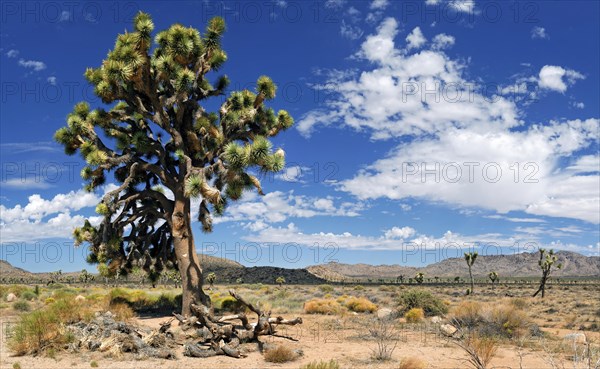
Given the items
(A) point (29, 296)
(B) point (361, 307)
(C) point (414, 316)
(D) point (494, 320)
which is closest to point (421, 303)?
(C) point (414, 316)

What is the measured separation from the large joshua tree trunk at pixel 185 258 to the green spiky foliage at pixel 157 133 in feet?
0.49

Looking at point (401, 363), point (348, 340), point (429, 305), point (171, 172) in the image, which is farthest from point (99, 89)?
point (429, 305)

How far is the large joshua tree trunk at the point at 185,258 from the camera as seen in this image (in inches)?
622

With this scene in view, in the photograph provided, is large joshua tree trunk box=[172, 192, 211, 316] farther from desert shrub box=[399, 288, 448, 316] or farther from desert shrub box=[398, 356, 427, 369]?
desert shrub box=[399, 288, 448, 316]

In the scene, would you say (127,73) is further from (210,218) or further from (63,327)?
(63,327)

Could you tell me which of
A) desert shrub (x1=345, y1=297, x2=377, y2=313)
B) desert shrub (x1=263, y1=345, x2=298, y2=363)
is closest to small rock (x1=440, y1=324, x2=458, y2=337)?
desert shrub (x1=263, y1=345, x2=298, y2=363)

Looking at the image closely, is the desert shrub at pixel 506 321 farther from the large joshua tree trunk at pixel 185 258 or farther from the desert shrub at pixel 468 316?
the large joshua tree trunk at pixel 185 258

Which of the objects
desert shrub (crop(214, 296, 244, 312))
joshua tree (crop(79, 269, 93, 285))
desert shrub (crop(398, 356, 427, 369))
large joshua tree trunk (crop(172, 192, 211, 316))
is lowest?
joshua tree (crop(79, 269, 93, 285))

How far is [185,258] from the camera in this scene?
1592 centimetres

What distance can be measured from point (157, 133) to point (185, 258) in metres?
5.30

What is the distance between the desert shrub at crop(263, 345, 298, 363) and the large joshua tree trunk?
17.8 ft

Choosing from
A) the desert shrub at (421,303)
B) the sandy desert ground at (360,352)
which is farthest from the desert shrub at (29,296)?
the desert shrub at (421,303)

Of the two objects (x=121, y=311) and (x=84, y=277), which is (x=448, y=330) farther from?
(x=84, y=277)

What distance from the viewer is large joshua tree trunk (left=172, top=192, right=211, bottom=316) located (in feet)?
51.9
